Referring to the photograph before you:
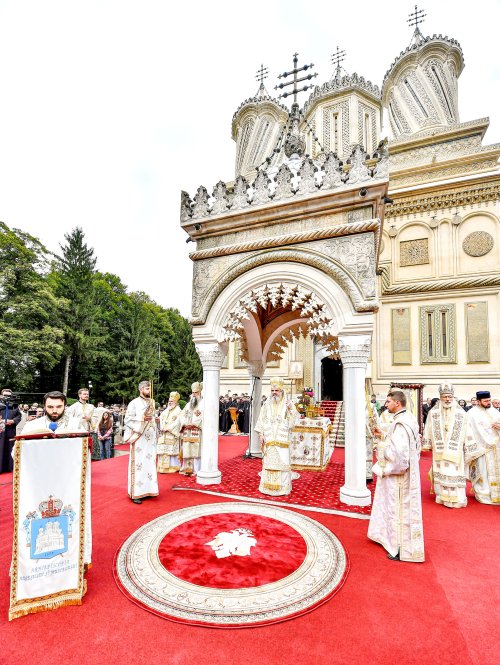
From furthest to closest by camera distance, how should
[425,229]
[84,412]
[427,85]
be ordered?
[427,85]
[425,229]
[84,412]

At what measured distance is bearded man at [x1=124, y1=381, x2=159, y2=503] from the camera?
5.01 meters

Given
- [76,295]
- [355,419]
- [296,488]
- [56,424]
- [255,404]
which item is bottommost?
[296,488]

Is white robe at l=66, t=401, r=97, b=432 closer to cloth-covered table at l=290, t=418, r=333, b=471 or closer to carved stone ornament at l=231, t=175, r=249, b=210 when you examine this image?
cloth-covered table at l=290, t=418, r=333, b=471

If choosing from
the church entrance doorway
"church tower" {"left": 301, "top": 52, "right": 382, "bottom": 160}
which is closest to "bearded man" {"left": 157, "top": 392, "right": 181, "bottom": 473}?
the church entrance doorway

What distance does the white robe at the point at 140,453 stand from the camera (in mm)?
5012

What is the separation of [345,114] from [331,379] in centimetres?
1367

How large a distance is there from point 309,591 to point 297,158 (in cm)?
701

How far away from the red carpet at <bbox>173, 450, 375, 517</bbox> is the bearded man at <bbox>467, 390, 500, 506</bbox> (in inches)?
63.2

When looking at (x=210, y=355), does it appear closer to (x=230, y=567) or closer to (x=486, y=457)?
(x=230, y=567)

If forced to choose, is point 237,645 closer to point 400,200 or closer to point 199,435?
point 199,435

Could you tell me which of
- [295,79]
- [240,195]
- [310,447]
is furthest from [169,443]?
[295,79]

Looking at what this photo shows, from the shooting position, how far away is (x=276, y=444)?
5594 millimetres

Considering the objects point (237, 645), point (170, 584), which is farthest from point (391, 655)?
point (170, 584)

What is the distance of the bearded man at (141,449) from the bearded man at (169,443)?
1789 mm
